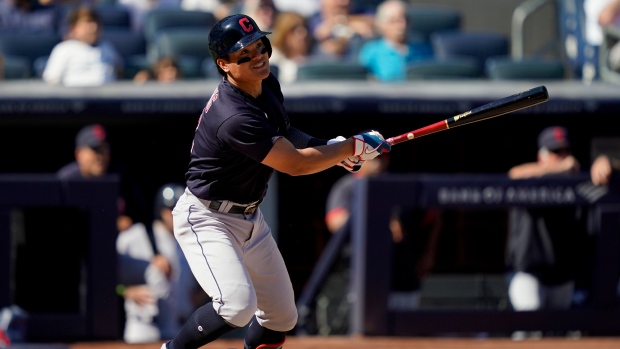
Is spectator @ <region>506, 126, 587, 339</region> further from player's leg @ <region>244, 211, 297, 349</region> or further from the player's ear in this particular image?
the player's ear

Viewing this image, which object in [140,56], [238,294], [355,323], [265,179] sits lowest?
[355,323]

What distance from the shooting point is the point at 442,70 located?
823 cm

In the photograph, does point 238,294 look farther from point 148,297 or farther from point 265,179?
point 148,297

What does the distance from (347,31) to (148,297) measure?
2.92 m

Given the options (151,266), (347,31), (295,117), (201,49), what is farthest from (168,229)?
(347,31)

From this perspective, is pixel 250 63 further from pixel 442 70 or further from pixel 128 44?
pixel 128 44

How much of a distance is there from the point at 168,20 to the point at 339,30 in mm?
1421

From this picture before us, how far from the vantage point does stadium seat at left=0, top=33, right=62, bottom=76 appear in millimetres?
8305

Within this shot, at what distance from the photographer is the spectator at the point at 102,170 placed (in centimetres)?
702

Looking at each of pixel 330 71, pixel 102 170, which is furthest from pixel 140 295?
pixel 330 71

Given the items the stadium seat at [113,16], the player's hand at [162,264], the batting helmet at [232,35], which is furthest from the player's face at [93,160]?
the batting helmet at [232,35]

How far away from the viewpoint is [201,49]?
28.2 ft

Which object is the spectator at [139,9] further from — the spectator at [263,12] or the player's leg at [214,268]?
the player's leg at [214,268]

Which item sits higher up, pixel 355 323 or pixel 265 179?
pixel 265 179
